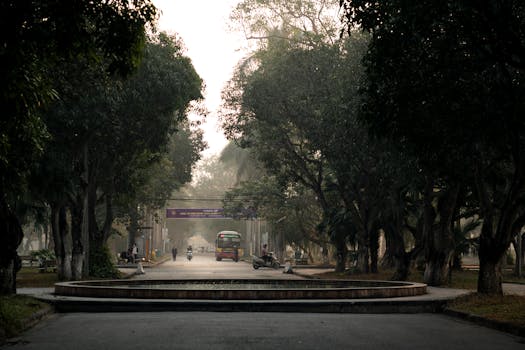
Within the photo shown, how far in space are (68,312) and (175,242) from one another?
118348 millimetres

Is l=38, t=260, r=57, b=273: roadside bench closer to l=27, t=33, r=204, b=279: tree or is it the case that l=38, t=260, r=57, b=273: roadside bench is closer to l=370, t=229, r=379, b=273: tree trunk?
l=27, t=33, r=204, b=279: tree

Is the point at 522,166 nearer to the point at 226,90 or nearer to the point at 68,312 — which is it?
the point at 68,312

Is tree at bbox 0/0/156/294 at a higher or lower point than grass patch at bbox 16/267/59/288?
higher

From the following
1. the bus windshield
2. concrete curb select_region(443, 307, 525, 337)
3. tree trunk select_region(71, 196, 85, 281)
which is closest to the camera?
concrete curb select_region(443, 307, 525, 337)

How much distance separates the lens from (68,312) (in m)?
17.0

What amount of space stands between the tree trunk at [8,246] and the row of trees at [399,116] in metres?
7.95

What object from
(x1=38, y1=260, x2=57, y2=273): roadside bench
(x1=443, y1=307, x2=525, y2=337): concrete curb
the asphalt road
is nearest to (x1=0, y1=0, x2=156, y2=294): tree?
the asphalt road

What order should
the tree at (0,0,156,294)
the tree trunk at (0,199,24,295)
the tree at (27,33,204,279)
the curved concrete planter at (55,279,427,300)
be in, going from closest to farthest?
the tree at (0,0,156,294) < the tree trunk at (0,199,24,295) < the curved concrete planter at (55,279,427,300) < the tree at (27,33,204,279)

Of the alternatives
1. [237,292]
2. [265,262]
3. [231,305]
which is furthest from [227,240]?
[231,305]

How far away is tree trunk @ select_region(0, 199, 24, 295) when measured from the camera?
16.6m

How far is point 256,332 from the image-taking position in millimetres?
11969

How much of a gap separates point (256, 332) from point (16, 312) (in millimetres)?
4555

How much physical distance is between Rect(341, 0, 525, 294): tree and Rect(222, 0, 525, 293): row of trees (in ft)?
0.09

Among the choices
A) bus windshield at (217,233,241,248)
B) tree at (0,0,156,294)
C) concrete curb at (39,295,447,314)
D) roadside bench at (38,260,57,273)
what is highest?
tree at (0,0,156,294)
